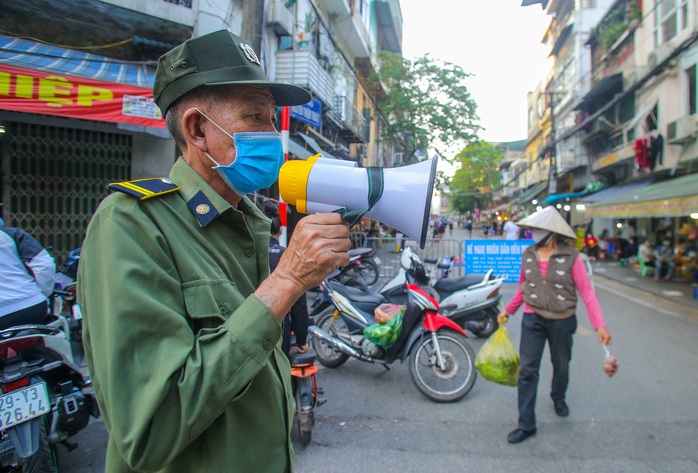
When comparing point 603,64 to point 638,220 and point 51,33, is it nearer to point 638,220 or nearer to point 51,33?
point 638,220

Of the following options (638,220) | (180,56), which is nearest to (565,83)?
(638,220)

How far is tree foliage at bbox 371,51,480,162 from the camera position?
18.2 meters

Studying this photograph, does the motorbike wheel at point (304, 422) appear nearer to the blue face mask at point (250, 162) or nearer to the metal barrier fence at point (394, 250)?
the blue face mask at point (250, 162)

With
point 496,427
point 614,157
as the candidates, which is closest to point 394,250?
point 496,427

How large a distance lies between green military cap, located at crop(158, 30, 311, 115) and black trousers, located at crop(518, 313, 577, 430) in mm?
3062

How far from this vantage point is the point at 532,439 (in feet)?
10.7

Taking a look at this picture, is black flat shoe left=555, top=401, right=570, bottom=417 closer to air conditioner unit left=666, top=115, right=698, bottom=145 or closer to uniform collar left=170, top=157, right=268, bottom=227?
uniform collar left=170, top=157, right=268, bottom=227

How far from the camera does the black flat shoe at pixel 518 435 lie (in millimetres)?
3221

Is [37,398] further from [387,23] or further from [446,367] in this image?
[387,23]

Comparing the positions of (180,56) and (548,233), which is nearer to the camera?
(180,56)

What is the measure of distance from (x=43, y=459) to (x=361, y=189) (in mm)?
2665

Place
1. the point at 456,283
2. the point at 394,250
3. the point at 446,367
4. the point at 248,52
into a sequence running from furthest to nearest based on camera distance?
1. the point at 394,250
2. the point at 456,283
3. the point at 446,367
4. the point at 248,52

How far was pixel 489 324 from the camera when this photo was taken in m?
6.14

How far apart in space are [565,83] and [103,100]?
95.4ft
